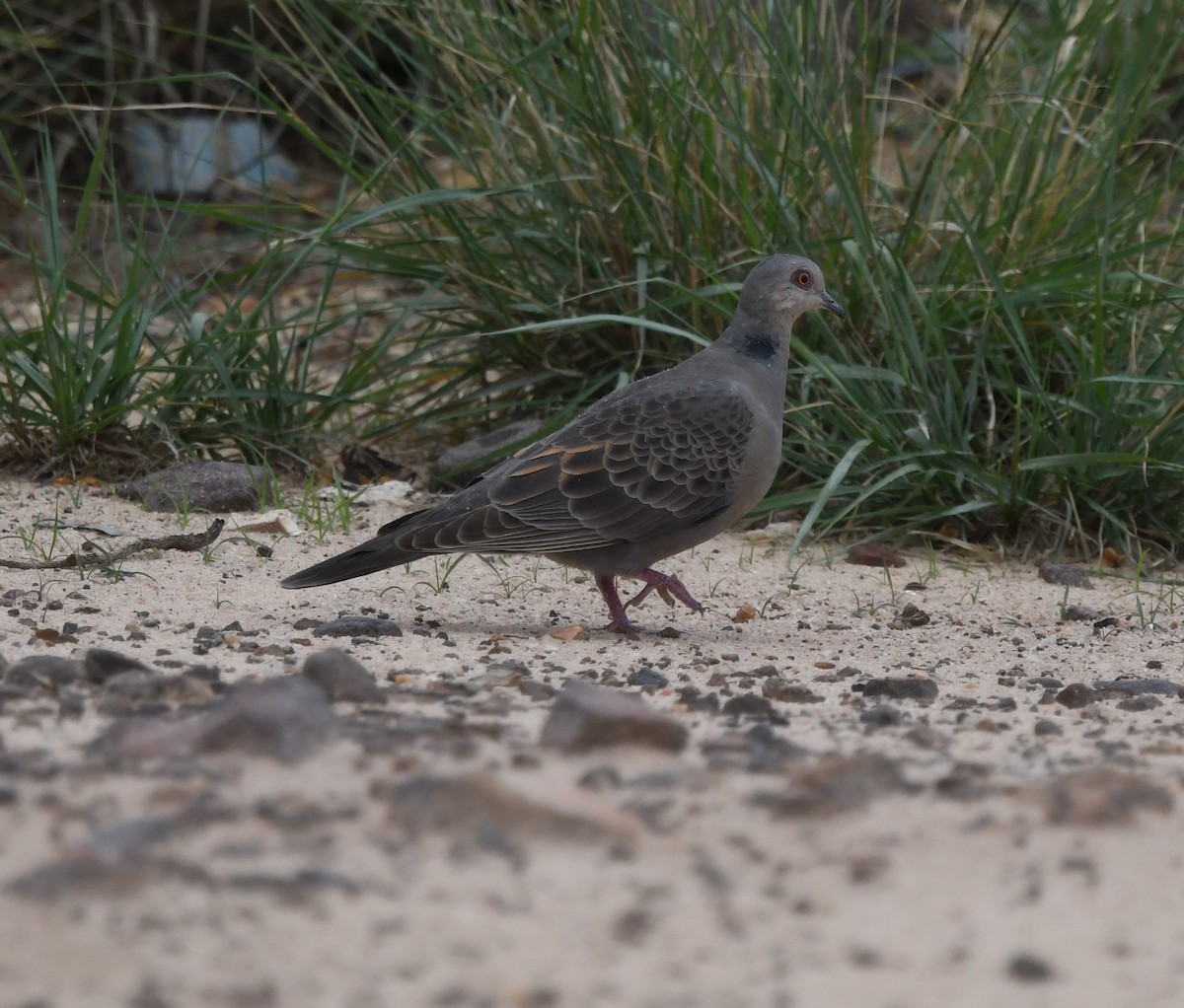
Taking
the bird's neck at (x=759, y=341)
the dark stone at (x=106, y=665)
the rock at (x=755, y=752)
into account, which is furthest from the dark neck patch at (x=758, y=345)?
the dark stone at (x=106, y=665)

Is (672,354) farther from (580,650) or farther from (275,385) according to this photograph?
(580,650)

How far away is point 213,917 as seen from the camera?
1839mm

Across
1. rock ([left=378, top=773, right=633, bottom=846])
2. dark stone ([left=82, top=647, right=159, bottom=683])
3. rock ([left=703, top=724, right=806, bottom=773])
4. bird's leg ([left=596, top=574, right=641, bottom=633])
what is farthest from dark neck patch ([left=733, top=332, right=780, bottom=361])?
rock ([left=378, top=773, right=633, bottom=846])

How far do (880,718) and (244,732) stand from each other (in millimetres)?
1183

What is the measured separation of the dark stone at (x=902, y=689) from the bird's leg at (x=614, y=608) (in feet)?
2.88

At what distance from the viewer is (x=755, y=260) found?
5.18 meters

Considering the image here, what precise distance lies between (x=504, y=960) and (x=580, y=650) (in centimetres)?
203

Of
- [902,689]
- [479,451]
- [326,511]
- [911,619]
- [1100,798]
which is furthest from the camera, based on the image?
[479,451]

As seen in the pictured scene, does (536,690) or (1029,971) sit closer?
(1029,971)

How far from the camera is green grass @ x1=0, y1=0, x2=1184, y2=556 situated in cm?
502

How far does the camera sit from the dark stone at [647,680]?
340 cm

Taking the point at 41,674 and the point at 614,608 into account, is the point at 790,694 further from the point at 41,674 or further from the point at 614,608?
the point at 41,674

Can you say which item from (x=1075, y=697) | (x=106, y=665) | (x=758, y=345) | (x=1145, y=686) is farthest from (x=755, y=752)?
(x=758, y=345)

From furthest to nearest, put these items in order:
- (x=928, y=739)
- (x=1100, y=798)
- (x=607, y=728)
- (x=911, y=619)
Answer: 1. (x=911, y=619)
2. (x=928, y=739)
3. (x=607, y=728)
4. (x=1100, y=798)
